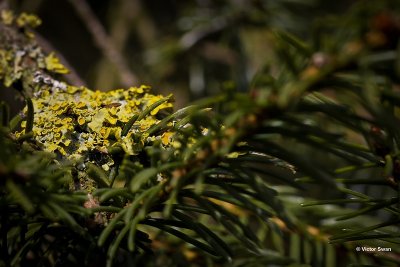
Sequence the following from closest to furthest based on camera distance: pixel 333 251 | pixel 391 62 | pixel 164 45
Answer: pixel 391 62, pixel 333 251, pixel 164 45

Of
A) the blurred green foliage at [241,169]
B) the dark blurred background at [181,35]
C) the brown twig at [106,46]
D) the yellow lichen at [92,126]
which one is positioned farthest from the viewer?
the dark blurred background at [181,35]

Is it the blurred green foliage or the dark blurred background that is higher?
the dark blurred background

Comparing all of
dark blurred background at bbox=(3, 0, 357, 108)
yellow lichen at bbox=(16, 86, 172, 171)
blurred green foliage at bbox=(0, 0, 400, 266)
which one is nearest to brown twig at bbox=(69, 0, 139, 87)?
dark blurred background at bbox=(3, 0, 357, 108)

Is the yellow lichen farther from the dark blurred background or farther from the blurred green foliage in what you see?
the dark blurred background

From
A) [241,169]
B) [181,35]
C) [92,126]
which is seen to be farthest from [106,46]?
[241,169]

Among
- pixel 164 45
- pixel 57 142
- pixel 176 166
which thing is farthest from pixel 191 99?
pixel 176 166

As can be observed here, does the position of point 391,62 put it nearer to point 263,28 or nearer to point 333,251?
point 333,251

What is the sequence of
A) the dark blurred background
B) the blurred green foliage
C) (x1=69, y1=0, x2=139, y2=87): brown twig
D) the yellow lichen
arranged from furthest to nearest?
the dark blurred background
(x1=69, y1=0, x2=139, y2=87): brown twig
the yellow lichen
the blurred green foliage

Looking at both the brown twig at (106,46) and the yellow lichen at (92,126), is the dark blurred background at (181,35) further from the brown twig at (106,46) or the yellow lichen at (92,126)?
the yellow lichen at (92,126)

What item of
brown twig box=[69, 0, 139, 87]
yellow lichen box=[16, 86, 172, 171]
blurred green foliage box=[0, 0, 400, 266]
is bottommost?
blurred green foliage box=[0, 0, 400, 266]

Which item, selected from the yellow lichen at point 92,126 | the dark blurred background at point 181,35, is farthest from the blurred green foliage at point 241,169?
the dark blurred background at point 181,35

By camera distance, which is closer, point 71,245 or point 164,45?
point 71,245
